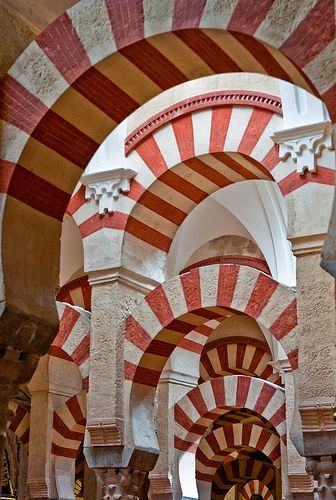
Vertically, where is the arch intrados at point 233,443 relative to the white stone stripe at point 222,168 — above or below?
below

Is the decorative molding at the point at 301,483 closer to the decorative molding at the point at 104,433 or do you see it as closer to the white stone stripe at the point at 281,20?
the decorative molding at the point at 104,433

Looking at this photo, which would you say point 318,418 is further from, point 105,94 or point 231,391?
A: point 231,391

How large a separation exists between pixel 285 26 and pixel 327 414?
2.94 m

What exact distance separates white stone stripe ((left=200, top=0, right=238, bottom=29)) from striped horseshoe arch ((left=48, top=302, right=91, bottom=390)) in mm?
4255

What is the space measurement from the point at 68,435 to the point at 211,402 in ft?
5.10

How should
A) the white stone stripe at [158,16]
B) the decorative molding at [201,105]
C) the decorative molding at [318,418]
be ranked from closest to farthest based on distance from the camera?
1. the white stone stripe at [158,16]
2. the decorative molding at [318,418]
3. the decorative molding at [201,105]

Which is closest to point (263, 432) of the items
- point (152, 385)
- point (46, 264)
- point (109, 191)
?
point (152, 385)

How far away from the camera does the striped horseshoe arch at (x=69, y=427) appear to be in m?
8.51

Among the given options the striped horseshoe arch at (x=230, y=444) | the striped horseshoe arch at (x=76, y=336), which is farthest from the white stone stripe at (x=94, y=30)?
the striped horseshoe arch at (x=230, y=444)

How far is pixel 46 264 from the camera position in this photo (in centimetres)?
427

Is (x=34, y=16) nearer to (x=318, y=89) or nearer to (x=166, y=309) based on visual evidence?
(x=318, y=89)

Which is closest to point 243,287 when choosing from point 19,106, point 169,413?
point 169,413

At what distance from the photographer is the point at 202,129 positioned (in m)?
7.07

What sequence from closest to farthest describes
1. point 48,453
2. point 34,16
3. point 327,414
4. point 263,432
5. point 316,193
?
1. point 34,16
2. point 327,414
3. point 316,193
4. point 48,453
5. point 263,432
